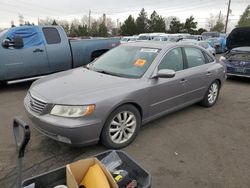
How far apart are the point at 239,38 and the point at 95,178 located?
35.0 feet

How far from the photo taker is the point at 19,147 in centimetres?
183

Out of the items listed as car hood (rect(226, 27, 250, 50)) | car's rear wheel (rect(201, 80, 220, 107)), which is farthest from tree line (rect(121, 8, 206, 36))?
A: car's rear wheel (rect(201, 80, 220, 107))

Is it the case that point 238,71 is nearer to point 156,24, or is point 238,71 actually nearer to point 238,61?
point 238,61

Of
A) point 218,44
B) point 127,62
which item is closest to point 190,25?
point 218,44

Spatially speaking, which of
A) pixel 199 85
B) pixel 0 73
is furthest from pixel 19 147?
pixel 0 73

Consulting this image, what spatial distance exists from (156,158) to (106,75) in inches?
60.5

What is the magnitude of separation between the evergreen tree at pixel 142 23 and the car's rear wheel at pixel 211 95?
44.3m

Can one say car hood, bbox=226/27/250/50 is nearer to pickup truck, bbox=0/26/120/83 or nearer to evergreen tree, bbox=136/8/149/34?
pickup truck, bbox=0/26/120/83

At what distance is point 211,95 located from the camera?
5.67 m

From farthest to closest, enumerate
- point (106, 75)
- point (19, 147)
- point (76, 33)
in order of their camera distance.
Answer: point (76, 33), point (106, 75), point (19, 147)

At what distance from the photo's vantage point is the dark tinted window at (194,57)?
484cm

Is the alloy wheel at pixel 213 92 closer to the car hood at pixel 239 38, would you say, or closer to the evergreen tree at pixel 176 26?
the car hood at pixel 239 38

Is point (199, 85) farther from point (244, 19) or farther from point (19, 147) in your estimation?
point (244, 19)

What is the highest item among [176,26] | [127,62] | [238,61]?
[176,26]
